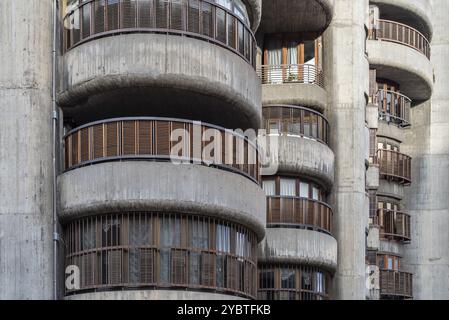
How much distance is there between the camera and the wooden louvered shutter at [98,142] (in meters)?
37.1

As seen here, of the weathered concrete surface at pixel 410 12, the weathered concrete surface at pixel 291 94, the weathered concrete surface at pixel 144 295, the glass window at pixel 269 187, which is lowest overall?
the weathered concrete surface at pixel 144 295

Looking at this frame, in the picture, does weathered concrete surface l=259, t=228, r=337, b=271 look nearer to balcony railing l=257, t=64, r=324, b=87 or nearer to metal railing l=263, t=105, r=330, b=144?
metal railing l=263, t=105, r=330, b=144

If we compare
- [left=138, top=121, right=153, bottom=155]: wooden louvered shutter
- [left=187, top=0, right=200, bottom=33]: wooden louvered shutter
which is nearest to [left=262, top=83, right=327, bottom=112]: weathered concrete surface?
[left=187, top=0, right=200, bottom=33]: wooden louvered shutter

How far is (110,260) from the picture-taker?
36.4 meters

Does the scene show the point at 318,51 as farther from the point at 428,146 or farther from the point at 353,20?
the point at 428,146

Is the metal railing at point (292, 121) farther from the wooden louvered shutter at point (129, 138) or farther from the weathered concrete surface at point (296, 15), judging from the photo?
the wooden louvered shutter at point (129, 138)

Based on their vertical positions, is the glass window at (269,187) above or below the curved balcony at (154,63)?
below

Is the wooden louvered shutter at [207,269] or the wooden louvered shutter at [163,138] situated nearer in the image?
the wooden louvered shutter at [163,138]

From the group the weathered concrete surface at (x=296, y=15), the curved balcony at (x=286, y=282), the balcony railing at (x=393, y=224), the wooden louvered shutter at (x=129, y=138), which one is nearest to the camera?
the wooden louvered shutter at (x=129, y=138)

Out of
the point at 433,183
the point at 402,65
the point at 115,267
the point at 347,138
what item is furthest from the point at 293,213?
the point at 433,183

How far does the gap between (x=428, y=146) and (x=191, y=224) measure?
30792 millimetres

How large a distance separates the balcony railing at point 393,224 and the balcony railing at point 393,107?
4.75 metres

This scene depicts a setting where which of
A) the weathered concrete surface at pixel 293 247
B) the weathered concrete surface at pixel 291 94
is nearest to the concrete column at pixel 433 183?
the weathered concrete surface at pixel 291 94

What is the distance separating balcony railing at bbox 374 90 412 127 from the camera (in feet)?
202
